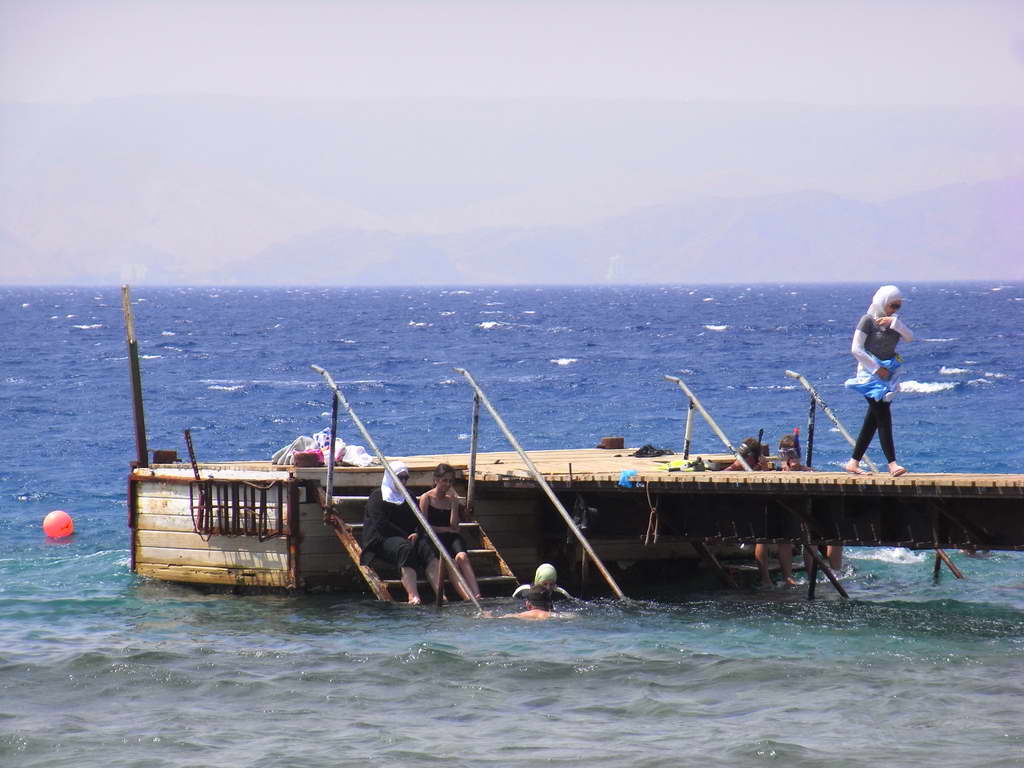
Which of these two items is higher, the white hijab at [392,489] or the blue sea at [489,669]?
the white hijab at [392,489]

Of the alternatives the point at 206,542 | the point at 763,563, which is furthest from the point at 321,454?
the point at 763,563

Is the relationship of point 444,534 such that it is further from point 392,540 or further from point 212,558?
point 212,558

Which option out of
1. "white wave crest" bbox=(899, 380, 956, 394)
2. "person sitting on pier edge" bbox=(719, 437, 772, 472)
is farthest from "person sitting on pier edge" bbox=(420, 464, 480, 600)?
"white wave crest" bbox=(899, 380, 956, 394)

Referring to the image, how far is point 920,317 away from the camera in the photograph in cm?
12525

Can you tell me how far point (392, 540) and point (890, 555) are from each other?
28.8 ft

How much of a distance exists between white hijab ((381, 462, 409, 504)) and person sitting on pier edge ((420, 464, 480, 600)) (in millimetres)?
287

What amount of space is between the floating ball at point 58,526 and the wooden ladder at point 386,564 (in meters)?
8.06

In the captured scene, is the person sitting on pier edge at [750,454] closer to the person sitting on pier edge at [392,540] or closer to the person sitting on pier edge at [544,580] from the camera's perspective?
the person sitting on pier edge at [544,580]

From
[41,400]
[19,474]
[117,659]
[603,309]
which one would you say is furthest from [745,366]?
[603,309]

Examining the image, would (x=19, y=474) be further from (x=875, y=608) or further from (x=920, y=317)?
(x=920, y=317)

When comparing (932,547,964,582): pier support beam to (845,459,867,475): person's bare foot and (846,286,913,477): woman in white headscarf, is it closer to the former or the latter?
(845,459,867,475): person's bare foot

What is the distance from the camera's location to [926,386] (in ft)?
182

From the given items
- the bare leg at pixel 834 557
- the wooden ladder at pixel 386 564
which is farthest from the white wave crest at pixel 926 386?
the wooden ladder at pixel 386 564

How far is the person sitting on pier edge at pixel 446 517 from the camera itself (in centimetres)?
1789
